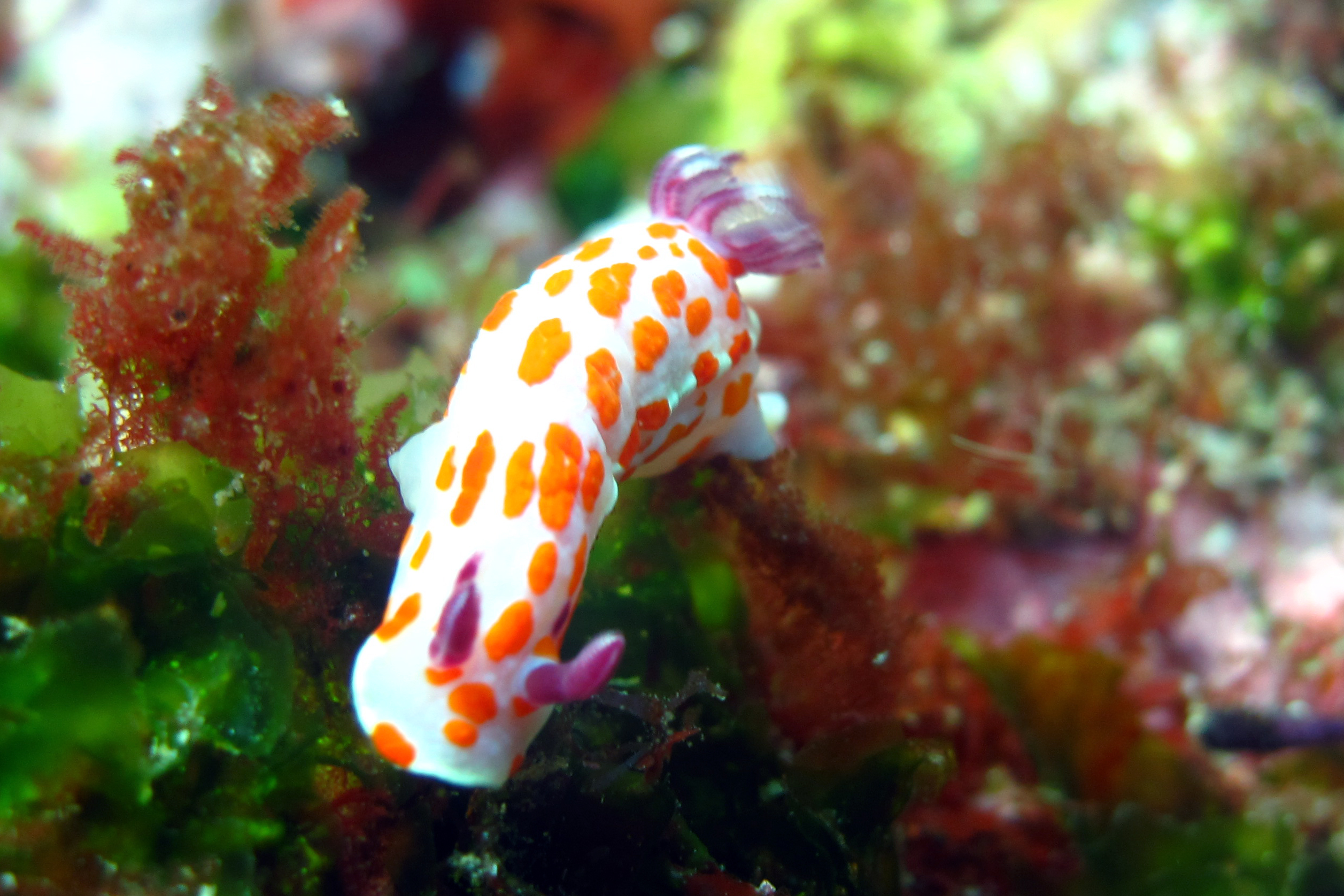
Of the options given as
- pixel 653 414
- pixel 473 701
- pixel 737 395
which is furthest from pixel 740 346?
pixel 473 701

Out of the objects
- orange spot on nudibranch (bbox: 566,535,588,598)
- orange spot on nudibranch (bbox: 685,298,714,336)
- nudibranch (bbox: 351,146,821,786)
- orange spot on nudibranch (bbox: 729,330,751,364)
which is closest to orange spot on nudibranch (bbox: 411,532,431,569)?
nudibranch (bbox: 351,146,821,786)

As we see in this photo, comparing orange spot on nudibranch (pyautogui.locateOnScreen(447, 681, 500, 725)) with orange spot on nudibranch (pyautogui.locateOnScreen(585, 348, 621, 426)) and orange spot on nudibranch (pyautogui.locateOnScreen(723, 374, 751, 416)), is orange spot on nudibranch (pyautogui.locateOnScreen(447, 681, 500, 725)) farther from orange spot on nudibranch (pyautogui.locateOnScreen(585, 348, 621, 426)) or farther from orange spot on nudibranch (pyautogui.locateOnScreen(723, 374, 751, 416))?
orange spot on nudibranch (pyautogui.locateOnScreen(723, 374, 751, 416))

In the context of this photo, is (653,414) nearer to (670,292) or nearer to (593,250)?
(670,292)

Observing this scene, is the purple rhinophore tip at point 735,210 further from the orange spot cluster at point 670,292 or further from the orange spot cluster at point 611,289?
the orange spot cluster at point 611,289

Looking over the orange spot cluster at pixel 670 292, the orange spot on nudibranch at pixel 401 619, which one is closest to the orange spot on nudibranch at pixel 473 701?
the orange spot on nudibranch at pixel 401 619

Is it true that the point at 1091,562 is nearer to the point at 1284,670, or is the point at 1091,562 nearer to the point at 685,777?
the point at 1284,670
